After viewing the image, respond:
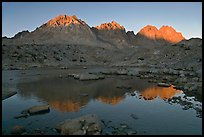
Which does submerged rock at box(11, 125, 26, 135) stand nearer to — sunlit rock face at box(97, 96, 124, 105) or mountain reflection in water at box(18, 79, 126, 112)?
mountain reflection in water at box(18, 79, 126, 112)

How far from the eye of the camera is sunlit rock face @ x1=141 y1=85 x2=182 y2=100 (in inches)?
1194

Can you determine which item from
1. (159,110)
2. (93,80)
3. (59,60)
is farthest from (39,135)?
(59,60)

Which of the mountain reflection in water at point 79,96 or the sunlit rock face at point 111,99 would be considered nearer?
the mountain reflection in water at point 79,96

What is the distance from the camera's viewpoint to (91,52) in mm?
125500

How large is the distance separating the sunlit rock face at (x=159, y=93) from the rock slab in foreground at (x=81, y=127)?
46.5 feet

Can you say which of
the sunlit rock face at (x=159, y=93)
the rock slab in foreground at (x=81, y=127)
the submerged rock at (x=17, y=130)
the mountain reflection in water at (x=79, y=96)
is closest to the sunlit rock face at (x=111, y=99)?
the mountain reflection in water at (x=79, y=96)

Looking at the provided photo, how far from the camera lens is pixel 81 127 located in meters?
15.8

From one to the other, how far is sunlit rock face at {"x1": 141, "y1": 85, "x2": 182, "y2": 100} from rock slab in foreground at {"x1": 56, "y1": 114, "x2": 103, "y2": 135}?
1418cm

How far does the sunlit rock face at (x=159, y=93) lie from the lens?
3033 centimetres

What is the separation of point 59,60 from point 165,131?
81.1 meters

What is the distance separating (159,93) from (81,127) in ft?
63.0

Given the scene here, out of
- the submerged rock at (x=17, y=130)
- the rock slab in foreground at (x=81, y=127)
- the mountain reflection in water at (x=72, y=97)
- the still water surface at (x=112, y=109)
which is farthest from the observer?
the mountain reflection in water at (x=72, y=97)

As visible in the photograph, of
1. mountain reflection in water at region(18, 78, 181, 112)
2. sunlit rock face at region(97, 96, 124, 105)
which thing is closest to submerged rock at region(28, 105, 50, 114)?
mountain reflection in water at region(18, 78, 181, 112)

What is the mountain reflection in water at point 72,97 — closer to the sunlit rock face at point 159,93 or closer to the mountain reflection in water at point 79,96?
the mountain reflection in water at point 79,96
